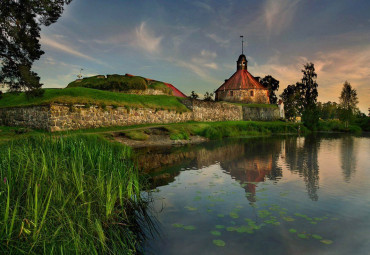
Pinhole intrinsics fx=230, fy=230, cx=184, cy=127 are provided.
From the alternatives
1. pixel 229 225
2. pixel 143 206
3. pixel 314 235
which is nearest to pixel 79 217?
pixel 143 206

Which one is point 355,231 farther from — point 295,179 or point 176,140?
point 176,140

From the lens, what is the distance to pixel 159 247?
4.84 metres

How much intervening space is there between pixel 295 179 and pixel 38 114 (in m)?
21.7

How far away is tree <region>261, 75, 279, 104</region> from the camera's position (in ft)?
233

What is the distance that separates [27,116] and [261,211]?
77.1 feet

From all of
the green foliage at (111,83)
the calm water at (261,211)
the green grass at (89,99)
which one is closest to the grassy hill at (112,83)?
the green foliage at (111,83)

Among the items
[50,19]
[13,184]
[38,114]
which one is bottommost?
[13,184]

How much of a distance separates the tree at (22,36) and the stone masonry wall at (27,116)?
6.27 feet

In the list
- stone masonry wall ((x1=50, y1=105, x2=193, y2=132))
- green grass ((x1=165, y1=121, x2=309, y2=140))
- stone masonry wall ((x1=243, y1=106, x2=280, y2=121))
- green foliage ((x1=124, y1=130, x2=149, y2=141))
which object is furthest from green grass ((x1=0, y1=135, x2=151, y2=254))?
stone masonry wall ((x1=243, y1=106, x2=280, y2=121))

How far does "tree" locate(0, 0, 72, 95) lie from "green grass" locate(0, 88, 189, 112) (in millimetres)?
2087

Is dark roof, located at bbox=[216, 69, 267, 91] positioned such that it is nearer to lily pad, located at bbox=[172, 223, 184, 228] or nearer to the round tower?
the round tower

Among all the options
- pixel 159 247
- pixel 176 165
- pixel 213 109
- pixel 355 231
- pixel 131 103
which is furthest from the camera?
pixel 213 109

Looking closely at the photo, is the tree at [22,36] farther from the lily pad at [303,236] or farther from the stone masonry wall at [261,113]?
the stone masonry wall at [261,113]

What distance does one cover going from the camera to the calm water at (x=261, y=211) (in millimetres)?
4863
